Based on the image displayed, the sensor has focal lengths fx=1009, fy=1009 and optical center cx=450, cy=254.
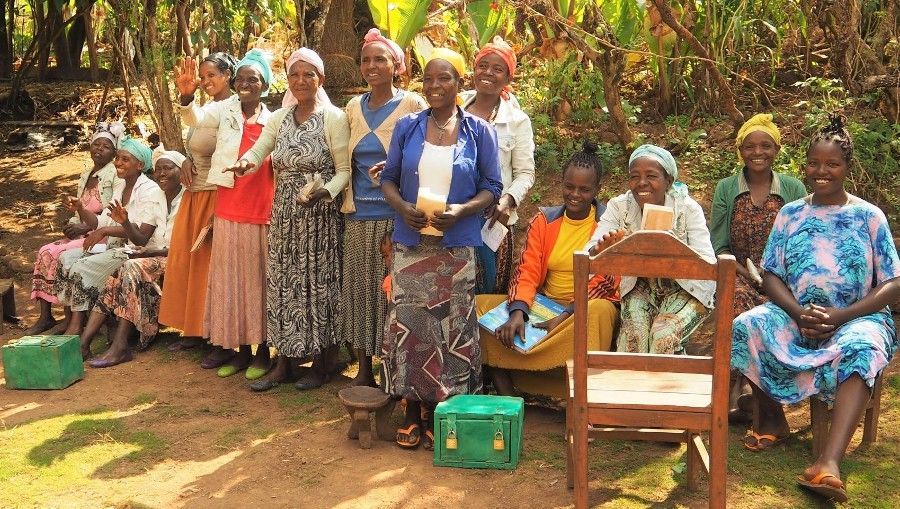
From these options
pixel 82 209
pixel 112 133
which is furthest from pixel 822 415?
pixel 112 133

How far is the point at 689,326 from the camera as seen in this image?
4820mm

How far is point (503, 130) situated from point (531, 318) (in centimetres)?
103

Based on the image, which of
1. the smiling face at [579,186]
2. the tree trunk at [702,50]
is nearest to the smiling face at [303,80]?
the smiling face at [579,186]

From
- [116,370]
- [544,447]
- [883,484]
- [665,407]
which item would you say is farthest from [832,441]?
[116,370]

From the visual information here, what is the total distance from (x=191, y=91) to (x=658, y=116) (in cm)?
416

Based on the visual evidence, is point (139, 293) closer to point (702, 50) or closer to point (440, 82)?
point (440, 82)

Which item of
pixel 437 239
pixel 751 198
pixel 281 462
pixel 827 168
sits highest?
pixel 827 168

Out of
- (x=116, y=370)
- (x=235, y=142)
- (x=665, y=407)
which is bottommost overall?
(x=116, y=370)

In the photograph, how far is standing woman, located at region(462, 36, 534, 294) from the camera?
539 centimetres

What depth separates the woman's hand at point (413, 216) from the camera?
467 cm

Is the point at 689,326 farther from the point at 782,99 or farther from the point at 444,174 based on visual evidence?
the point at 782,99

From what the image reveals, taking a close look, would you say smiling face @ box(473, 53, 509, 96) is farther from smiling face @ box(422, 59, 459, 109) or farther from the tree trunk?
the tree trunk

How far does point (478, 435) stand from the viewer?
15.1ft

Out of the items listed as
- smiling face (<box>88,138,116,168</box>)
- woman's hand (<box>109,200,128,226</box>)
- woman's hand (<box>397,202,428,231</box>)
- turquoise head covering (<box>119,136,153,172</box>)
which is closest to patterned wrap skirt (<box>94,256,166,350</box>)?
woman's hand (<box>109,200,128,226</box>)
